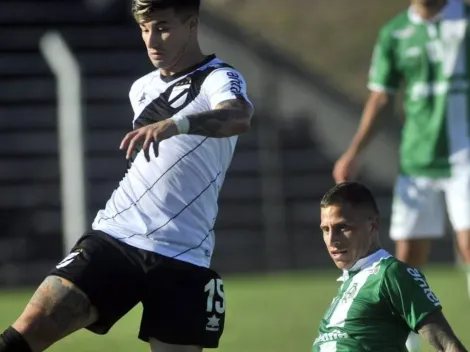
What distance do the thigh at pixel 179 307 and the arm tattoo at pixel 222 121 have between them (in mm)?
695

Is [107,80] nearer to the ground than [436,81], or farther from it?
nearer to the ground

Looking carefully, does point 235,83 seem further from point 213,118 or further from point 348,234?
point 348,234

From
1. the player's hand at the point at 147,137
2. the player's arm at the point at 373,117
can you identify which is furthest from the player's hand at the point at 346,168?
the player's hand at the point at 147,137

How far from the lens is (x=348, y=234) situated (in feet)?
16.1

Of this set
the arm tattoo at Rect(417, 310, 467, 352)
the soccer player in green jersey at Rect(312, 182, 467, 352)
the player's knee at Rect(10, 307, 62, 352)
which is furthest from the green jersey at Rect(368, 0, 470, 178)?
the arm tattoo at Rect(417, 310, 467, 352)

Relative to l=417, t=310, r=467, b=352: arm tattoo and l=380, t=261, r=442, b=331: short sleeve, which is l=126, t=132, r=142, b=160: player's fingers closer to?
l=380, t=261, r=442, b=331: short sleeve

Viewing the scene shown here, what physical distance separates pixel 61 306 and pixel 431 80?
372cm

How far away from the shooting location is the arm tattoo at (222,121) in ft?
16.2

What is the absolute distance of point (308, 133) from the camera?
19438 millimetres

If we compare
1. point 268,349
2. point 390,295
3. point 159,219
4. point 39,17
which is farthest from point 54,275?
point 39,17

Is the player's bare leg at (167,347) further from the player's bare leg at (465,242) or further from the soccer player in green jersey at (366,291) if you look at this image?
the player's bare leg at (465,242)

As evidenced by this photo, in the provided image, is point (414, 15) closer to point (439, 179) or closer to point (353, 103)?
point (439, 179)

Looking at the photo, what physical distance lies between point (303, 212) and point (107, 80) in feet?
11.4

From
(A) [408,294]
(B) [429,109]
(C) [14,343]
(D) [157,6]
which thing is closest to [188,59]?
(D) [157,6]
